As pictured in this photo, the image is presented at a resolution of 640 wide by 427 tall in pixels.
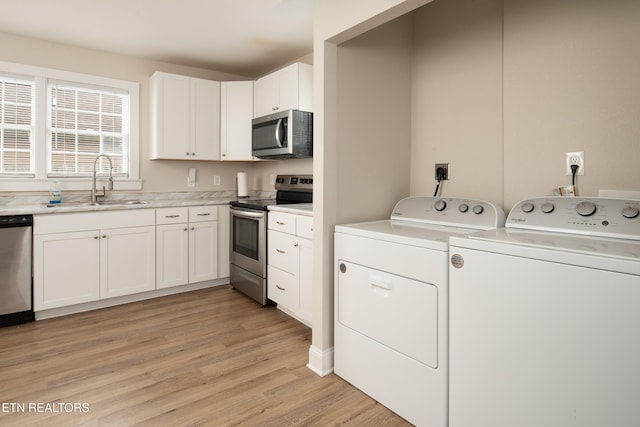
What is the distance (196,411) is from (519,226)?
1.76m

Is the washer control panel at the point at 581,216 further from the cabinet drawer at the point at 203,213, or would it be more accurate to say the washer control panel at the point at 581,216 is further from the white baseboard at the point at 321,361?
the cabinet drawer at the point at 203,213

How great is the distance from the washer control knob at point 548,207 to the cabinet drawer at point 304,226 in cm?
146

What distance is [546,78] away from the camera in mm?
1804

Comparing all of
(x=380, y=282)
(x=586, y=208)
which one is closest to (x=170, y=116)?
(x=380, y=282)

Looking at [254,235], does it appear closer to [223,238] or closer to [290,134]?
[223,238]

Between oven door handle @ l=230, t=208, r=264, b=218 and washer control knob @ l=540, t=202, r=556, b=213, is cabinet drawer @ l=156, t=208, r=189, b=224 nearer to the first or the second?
oven door handle @ l=230, t=208, r=264, b=218

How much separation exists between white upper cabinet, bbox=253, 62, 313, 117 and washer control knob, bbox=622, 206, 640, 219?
2.48 m

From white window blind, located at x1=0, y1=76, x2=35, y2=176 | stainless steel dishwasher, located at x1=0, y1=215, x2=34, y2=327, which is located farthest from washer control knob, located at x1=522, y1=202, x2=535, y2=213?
white window blind, located at x1=0, y1=76, x2=35, y2=176

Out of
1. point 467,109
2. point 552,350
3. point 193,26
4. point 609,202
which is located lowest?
point 552,350

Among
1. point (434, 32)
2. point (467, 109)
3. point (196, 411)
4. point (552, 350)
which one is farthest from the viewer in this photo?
point (434, 32)

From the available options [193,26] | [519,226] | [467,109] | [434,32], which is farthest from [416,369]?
[193,26]

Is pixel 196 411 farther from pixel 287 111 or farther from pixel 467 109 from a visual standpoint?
pixel 287 111

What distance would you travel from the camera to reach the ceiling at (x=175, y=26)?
8.79 ft

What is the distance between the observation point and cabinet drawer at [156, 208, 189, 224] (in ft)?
11.3
